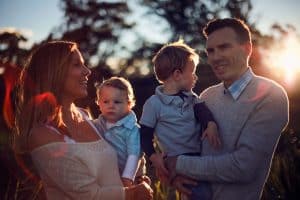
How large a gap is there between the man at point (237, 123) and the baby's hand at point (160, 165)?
0.14 feet

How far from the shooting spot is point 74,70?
12.2 ft

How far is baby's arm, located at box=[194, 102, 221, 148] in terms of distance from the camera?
3502 mm

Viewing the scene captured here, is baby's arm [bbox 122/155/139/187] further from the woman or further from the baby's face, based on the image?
the baby's face

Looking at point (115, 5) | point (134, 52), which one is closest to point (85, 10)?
point (115, 5)

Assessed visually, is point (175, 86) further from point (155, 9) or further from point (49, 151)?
point (155, 9)

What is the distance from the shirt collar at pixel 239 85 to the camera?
11.8 feet

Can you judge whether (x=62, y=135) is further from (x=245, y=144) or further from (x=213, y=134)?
(x=245, y=144)

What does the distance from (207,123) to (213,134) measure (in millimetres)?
143

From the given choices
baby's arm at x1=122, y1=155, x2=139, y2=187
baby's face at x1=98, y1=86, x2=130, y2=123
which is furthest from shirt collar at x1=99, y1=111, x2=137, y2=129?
baby's arm at x1=122, y1=155, x2=139, y2=187

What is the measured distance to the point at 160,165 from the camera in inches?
145

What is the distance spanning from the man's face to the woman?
1.00m

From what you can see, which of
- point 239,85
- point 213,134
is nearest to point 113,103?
point 213,134

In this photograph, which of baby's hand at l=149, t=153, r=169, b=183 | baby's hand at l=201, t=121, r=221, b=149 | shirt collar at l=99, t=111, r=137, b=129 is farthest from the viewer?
shirt collar at l=99, t=111, r=137, b=129

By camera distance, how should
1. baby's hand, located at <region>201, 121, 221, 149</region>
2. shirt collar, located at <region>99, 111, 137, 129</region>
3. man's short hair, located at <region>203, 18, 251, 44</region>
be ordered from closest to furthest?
baby's hand, located at <region>201, 121, 221, 149</region>, man's short hair, located at <region>203, 18, 251, 44</region>, shirt collar, located at <region>99, 111, 137, 129</region>
